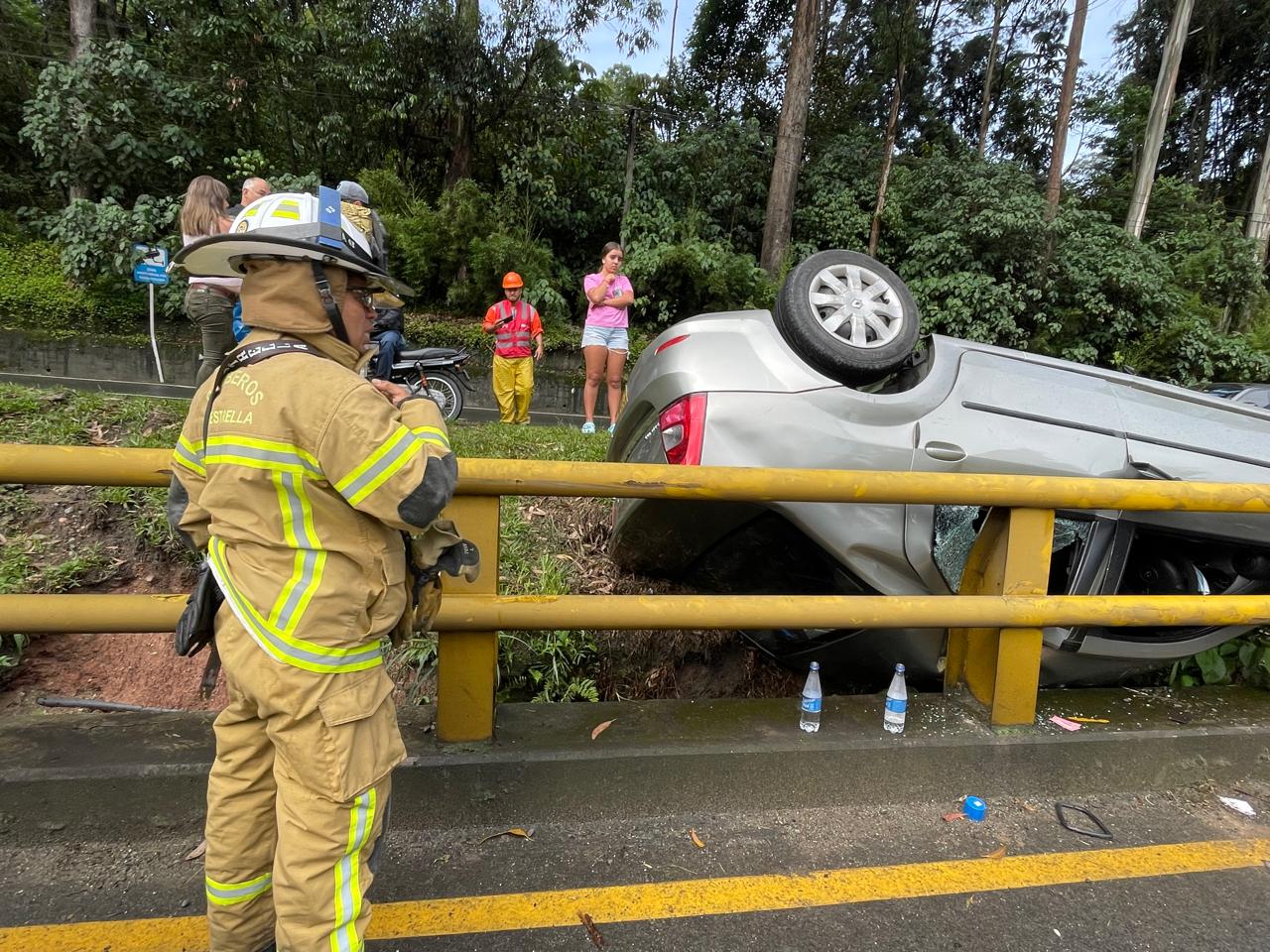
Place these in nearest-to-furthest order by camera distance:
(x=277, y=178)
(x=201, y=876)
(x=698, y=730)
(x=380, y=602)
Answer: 1. (x=380, y=602)
2. (x=201, y=876)
3. (x=698, y=730)
4. (x=277, y=178)

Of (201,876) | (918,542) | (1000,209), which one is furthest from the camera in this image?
(1000,209)

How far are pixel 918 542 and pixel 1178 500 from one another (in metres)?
0.83

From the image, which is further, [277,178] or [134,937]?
[277,178]

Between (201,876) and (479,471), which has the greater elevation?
(479,471)

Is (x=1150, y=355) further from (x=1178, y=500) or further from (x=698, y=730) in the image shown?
(x=698, y=730)

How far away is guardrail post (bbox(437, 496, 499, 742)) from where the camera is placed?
2.36 m

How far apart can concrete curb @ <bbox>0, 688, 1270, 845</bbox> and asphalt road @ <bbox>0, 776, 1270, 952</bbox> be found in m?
0.06

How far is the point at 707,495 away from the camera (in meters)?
2.47

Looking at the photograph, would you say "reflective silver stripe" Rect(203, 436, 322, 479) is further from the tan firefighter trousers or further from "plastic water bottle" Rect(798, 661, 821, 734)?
"plastic water bottle" Rect(798, 661, 821, 734)

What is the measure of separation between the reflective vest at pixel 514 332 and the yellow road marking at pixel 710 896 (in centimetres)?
671

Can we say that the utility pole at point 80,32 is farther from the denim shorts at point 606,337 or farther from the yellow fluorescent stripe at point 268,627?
the yellow fluorescent stripe at point 268,627

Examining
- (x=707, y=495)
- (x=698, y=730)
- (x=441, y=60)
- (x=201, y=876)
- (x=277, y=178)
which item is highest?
(x=441, y=60)

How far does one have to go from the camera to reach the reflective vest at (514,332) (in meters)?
8.34

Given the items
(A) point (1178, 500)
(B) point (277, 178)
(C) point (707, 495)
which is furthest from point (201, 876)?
(B) point (277, 178)
